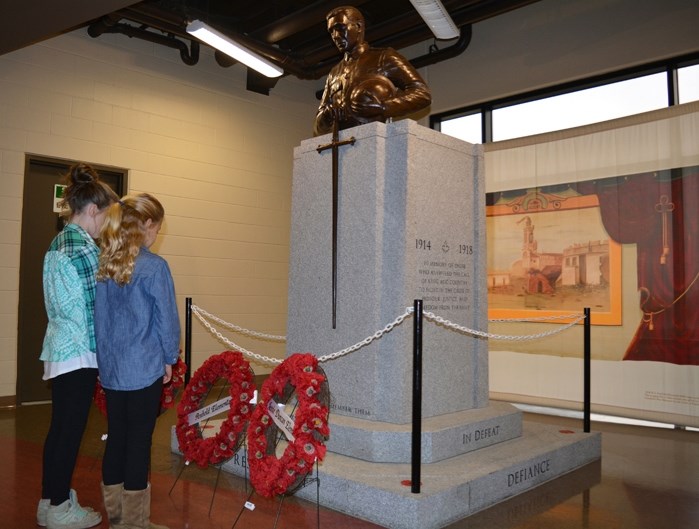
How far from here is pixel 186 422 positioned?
3521 mm

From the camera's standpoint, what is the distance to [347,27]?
3984 millimetres

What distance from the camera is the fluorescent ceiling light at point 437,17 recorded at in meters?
4.73

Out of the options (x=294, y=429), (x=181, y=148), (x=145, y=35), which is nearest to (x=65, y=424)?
(x=294, y=429)

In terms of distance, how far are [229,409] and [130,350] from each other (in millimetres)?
907

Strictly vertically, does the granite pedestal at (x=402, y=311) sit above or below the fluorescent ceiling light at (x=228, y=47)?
below

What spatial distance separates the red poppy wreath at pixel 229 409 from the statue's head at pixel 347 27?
6.96ft

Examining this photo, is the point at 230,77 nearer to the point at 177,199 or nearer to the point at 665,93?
the point at 177,199

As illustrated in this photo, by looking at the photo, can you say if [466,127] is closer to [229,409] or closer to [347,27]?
[347,27]

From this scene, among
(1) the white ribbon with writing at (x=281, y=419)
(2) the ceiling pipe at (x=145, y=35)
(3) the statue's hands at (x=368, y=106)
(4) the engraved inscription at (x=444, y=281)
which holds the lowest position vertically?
(1) the white ribbon with writing at (x=281, y=419)

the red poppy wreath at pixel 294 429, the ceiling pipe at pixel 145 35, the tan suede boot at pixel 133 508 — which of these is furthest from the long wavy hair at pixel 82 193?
the ceiling pipe at pixel 145 35

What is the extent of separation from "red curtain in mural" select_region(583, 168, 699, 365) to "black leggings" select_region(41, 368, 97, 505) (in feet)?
15.5

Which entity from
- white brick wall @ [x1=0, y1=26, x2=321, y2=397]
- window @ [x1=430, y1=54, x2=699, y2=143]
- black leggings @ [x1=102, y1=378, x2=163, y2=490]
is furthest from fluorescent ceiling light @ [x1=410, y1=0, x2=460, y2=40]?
black leggings @ [x1=102, y1=378, x2=163, y2=490]

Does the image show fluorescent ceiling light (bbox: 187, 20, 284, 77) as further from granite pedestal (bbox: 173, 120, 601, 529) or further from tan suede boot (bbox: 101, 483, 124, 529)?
tan suede boot (bbox: 101, 483, 124, 529)

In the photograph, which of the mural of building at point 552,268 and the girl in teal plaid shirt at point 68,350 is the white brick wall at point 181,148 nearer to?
the mural of building at point 552,268
